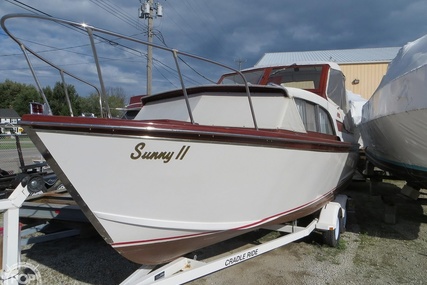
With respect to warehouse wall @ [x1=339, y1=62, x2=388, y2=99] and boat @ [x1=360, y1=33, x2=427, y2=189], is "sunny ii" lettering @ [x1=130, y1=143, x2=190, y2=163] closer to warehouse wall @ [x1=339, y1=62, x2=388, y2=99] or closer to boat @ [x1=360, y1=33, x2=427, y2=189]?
boat @ [x1=360, y1=33, x2=427, y2=189]

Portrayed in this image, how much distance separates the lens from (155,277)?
2697 millimetres

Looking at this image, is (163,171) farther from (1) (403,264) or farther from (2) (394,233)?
(2) (394,233)

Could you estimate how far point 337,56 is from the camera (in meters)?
22.4

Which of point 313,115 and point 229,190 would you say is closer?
point 229,190

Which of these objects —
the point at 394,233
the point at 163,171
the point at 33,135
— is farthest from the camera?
the point at 394,233

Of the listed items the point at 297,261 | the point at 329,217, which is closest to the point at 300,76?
the point at 329,217

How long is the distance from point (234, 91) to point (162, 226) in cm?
187

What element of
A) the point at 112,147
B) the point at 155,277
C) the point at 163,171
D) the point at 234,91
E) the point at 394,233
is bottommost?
the point at 394,233

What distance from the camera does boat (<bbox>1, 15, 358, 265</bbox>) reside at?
2.33m

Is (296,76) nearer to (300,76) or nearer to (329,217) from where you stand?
(300,76)

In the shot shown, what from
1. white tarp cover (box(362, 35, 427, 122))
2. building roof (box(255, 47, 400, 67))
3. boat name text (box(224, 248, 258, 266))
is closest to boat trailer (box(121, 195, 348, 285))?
boat name text (box(224, 248, 258, 266))

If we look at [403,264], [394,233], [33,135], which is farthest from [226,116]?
A: [394,233]

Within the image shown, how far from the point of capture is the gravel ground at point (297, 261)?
3.43 meters

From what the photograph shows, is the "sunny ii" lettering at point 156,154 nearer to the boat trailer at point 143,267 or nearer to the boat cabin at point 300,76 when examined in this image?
the boat trailer at point 143,267
